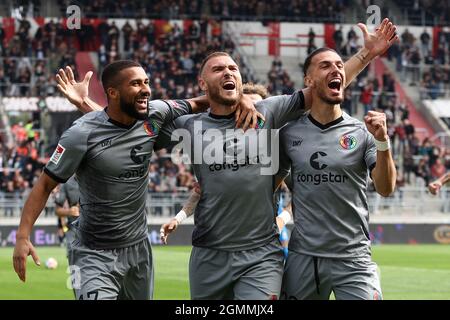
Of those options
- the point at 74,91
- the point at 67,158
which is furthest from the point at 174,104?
the point at 74,91

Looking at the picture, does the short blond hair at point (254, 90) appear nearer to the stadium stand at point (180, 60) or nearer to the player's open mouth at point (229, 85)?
the player's open mouth at point (229, 85)

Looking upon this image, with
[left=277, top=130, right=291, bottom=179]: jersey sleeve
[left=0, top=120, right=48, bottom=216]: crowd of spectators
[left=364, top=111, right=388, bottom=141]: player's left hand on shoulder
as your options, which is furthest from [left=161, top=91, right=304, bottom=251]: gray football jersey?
[left=0, top=120, right=48, bottom=216]: crowd of spectators

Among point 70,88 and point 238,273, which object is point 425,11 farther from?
point 238,273

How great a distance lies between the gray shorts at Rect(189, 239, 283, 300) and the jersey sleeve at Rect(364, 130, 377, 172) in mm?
946

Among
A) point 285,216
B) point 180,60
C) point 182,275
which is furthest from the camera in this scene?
point 180,60

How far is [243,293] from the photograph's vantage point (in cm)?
770

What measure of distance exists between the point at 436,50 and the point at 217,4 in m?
9.44

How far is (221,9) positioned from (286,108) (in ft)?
113

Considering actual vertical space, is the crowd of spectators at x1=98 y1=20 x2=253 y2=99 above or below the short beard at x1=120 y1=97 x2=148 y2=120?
below

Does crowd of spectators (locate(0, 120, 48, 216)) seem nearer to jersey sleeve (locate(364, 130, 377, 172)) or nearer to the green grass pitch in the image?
the green grass pitch

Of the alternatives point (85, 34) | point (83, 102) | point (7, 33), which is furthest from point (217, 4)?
point (83, 102)

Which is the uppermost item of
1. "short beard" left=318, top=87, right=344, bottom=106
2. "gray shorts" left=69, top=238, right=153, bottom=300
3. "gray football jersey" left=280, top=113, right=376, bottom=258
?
"short beard" left=318, top=87, right=344, bottom=106

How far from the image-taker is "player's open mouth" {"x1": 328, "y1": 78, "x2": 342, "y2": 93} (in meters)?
7.80

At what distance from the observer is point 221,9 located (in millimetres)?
41969
